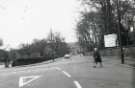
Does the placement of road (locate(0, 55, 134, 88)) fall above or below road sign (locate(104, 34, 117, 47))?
below

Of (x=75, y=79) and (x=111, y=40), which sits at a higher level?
(x=111, y=40)

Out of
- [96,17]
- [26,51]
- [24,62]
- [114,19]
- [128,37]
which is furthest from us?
[26,51]

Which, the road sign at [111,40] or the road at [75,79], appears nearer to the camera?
the road at [75,79]

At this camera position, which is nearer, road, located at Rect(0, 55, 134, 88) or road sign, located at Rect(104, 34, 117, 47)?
road, located at Rect(0, 55, 134, 88)

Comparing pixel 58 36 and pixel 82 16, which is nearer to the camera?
pixel 82 16

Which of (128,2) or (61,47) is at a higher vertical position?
(128,2)

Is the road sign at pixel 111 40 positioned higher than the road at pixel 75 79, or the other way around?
the road sign at pixel 111 40

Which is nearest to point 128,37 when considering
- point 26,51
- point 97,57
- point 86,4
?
point 86,4

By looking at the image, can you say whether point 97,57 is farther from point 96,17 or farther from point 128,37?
point 96,17

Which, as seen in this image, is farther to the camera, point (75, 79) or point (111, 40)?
point (111, 40)

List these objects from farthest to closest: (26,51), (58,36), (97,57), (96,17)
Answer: (58,36), (26,51), (96,17), (97,57)

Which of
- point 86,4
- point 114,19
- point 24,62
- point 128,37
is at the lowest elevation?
point 24,62

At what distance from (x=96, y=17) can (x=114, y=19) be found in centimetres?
503

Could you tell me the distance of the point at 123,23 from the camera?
50.5m
